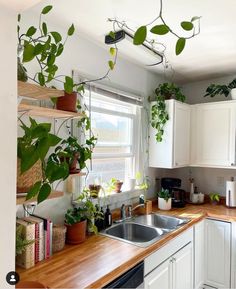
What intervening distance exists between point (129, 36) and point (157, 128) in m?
1.21

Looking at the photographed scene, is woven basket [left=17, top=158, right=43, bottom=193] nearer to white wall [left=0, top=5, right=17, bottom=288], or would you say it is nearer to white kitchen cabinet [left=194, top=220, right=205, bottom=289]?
white wall [left=0, top=5, right=17, bottom=288]

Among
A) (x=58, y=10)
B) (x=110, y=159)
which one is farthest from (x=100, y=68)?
(x=110, y=159)

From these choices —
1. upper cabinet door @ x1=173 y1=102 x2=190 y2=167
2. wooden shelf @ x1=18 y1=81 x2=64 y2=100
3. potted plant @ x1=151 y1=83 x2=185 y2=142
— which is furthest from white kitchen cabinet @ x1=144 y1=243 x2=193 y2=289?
wooden shelf @ x1=18 y1=81 x2=64 y2=100

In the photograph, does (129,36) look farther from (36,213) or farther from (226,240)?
(226,240)

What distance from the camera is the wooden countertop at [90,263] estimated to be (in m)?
1.30

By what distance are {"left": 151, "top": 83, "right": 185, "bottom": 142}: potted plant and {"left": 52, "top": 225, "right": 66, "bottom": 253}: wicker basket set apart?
1551 mm

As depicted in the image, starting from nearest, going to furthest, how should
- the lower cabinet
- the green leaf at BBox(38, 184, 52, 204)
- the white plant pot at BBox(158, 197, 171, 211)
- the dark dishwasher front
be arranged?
the green leaf at BBox(38, 184, 52, 204)
the dark dishwasher front
the lower cabinet
the white plant pot at BBox(158, 197, 171, 211)

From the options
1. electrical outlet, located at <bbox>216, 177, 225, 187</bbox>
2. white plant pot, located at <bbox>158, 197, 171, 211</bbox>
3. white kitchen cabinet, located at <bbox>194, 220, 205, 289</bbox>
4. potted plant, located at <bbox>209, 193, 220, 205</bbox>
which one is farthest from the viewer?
electrical outlet, located at <bbox>216, 177, 225, 187</bbox>

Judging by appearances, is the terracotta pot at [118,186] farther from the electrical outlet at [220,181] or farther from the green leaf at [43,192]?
the green leaf at [43,192]

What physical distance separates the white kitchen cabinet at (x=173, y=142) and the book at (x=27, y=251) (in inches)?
67.3

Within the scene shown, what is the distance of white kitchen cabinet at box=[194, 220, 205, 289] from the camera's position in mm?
2410

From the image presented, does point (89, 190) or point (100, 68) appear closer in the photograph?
point (89, 190)

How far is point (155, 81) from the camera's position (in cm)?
304

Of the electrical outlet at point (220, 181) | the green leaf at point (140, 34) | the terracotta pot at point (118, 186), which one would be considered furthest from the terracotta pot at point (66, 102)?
the electrical outlet at point (220, 181)
